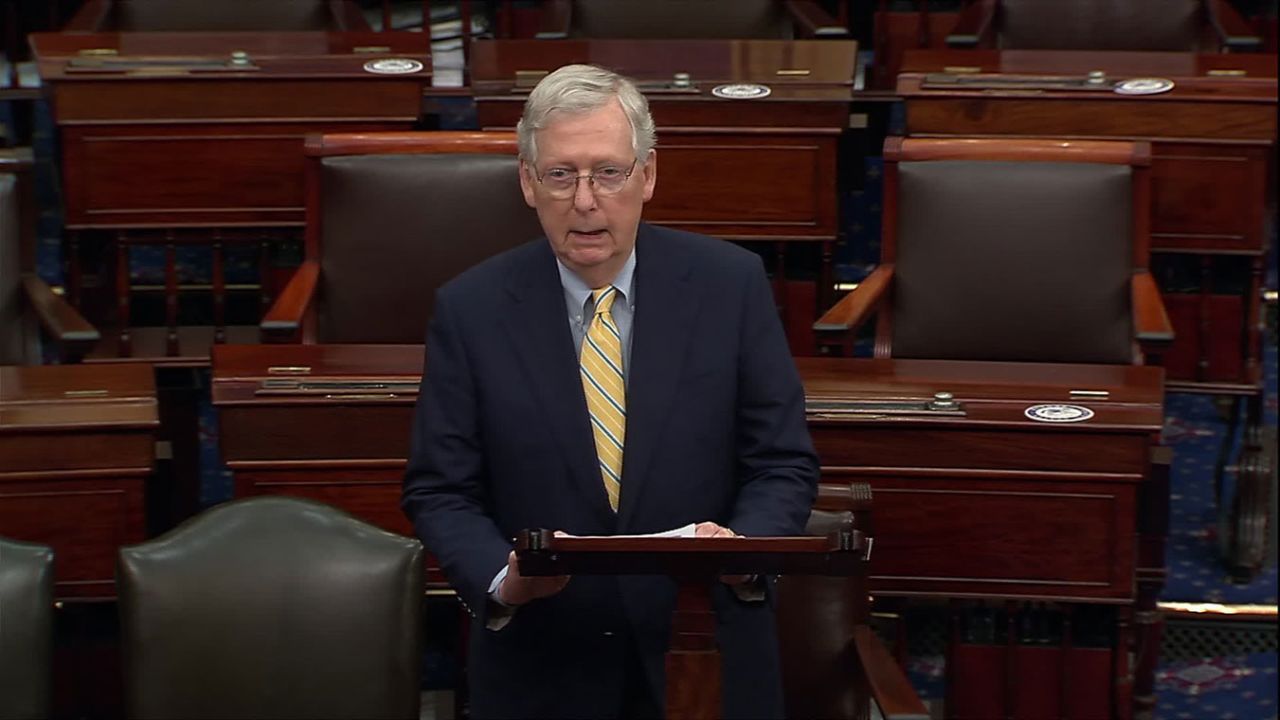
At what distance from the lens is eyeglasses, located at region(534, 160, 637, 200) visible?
944 mm

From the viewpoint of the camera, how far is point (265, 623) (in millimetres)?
1159

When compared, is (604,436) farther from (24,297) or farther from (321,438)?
(24,297)

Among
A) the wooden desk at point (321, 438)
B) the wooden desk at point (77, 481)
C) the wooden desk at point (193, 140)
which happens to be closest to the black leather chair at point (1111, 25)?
the wooden desk at point (193, 140)

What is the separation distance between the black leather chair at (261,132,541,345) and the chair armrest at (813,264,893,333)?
0.24 m

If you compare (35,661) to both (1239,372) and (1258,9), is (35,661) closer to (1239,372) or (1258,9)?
(1239,372)

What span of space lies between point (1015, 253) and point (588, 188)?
30.6 inches

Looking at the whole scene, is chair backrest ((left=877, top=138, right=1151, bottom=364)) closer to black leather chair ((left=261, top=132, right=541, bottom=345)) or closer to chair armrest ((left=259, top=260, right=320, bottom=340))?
black leather chair ((left=261, top=132, right=541, bottom=345))

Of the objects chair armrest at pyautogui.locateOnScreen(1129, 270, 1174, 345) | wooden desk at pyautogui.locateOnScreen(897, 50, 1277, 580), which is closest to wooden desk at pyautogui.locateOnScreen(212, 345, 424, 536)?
chair armrest at pyautogui.locateOnScreen(1129, 270, 1174, 345)

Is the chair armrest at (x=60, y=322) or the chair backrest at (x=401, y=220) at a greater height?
the chair backrest at (x=401, y=220)

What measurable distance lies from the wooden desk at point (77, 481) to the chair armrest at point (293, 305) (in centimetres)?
16

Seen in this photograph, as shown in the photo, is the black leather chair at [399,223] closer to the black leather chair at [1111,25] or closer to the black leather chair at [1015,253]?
the black leather chair at [1015,253]

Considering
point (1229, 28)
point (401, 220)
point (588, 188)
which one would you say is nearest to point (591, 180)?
point (588, 188)

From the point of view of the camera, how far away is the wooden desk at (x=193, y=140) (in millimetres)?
1828

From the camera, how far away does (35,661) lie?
1162 millimetres
